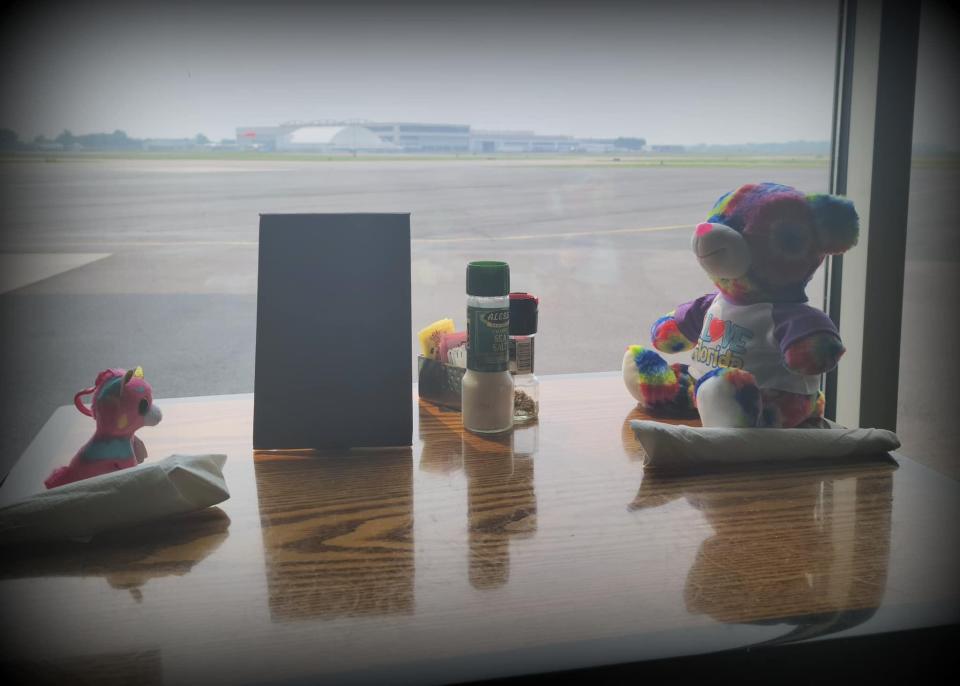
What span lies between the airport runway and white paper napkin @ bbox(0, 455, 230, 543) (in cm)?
137

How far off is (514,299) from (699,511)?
1.27 ft

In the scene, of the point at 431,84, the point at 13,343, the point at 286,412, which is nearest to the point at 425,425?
the point at 286,412

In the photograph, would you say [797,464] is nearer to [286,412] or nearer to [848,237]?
[848,237]

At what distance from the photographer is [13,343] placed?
2.30 meters

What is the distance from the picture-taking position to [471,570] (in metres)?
0.68

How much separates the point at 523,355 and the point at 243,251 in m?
2.20

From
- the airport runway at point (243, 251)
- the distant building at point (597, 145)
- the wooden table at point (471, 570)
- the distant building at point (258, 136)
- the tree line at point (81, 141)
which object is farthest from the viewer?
the airport runway at point (243, 251)

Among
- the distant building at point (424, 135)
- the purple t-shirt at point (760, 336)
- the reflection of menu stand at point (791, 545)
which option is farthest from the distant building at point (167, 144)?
the reflection of menu stand at point (791, 545)

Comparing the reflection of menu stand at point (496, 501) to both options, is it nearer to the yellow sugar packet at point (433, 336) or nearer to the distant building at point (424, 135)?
the yellow sugar packet at point (433, 336)

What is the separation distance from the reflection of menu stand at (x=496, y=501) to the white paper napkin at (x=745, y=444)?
146 mm

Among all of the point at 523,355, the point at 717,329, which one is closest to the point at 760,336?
the point at 717,329

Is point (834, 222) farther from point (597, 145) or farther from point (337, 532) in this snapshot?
point (597, 145)

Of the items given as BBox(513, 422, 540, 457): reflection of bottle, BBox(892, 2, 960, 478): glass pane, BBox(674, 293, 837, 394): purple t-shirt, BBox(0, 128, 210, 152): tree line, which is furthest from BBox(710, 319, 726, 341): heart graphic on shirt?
BBox(0, 128, 210, 152): tree line

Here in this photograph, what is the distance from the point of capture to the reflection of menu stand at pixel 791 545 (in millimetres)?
617
